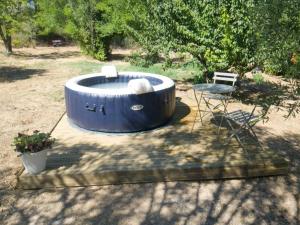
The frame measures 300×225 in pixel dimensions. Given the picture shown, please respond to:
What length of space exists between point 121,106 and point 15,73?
11.3 meters

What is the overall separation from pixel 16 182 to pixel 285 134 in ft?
21.9

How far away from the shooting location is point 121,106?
796cm

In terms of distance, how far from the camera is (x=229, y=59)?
1095cm

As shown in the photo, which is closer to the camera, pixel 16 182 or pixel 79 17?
pixel 16 182

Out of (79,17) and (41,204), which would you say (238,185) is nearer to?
(41,204)

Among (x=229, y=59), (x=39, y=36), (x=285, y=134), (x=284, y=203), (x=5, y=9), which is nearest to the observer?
(x=284, y=203)

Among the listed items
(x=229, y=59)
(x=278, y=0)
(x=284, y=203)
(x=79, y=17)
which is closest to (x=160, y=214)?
(x=284, y=203)

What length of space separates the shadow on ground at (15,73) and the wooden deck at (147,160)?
9105mm

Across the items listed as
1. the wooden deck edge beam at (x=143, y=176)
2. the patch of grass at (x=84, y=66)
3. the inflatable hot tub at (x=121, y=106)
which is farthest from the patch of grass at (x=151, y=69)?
the wooden deck edge beam at (x=143, y=176)

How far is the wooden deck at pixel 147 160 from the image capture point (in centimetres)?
617

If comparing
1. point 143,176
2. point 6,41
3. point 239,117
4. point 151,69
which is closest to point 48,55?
point 6,41

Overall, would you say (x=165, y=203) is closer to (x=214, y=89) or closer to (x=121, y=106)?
Result: (x=121, y=106)

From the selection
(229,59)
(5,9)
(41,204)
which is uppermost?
(5,9)

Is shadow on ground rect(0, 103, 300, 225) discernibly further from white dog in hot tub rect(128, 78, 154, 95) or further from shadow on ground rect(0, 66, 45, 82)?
shadow on ground rect(0, 66, 45, 82)
